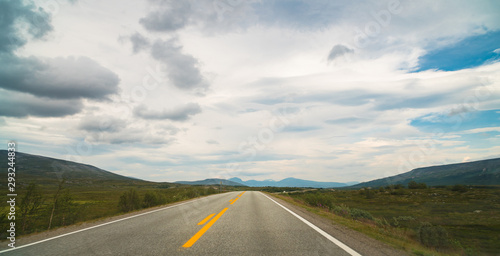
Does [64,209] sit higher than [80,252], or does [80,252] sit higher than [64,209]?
[80,252]

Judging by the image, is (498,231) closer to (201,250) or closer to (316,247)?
(316,247)

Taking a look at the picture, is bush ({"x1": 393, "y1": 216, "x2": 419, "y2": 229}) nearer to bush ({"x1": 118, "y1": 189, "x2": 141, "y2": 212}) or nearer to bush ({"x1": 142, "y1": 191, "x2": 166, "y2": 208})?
bush ({"x1": 142, "y1": 191, "x2": 166, "y2": 208})

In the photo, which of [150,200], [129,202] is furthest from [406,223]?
[129,202]

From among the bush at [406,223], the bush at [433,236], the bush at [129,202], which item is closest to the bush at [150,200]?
the bush at [129,202]

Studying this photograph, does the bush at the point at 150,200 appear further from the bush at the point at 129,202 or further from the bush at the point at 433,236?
the bush at the point at 433,236

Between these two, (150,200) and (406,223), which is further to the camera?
(406,223)

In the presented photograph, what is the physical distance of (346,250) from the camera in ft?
16.1

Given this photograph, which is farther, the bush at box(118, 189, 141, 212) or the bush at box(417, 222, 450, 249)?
the bush at box(118, 189, 141, 212)

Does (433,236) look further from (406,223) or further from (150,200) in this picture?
(150,200)

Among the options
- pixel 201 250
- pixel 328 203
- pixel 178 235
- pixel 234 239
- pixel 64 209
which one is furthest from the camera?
pixel 328 203

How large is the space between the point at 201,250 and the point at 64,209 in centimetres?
1971


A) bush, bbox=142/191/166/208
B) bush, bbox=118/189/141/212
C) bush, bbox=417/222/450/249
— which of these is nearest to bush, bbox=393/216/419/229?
bush, bbox=417/222/450/249

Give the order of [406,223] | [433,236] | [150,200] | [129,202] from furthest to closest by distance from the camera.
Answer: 1. [406,223]
2. [150,200]
3. [129,202]
4. [433,236]

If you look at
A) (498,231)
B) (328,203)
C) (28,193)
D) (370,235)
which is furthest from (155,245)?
(498,231)
